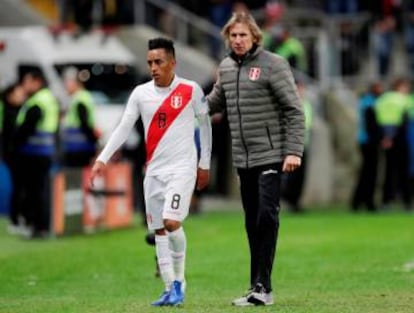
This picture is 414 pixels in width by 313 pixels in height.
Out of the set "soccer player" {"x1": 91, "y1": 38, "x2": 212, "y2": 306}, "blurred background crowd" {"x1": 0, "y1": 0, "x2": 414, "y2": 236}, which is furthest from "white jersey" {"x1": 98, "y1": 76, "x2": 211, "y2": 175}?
"blurred background crowd" {"x1": 0, "y1": 0, "x2": 414, "y2": 236}

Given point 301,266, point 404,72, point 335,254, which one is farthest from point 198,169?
point 404,72

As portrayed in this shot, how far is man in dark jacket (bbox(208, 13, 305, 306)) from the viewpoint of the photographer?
42.9 ft

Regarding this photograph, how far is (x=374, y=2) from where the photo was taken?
105 ft

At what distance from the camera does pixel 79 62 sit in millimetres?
30109

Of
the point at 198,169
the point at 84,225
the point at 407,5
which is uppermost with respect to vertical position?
the point at 407,5

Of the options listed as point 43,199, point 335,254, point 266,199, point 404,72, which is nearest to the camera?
point 266,199

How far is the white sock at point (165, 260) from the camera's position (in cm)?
1307

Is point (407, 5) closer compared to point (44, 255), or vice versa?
point (44, 255)

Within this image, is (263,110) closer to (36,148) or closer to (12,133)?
(36,148)

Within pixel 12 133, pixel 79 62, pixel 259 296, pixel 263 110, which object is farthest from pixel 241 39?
pixel 79 62

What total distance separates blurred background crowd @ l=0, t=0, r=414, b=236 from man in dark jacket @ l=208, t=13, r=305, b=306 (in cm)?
1229

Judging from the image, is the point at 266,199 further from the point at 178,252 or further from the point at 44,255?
the point at 44,255

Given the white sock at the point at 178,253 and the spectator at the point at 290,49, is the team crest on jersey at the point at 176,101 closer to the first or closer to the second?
the white sock at the point at 178,253

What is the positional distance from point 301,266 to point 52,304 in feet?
14.1
